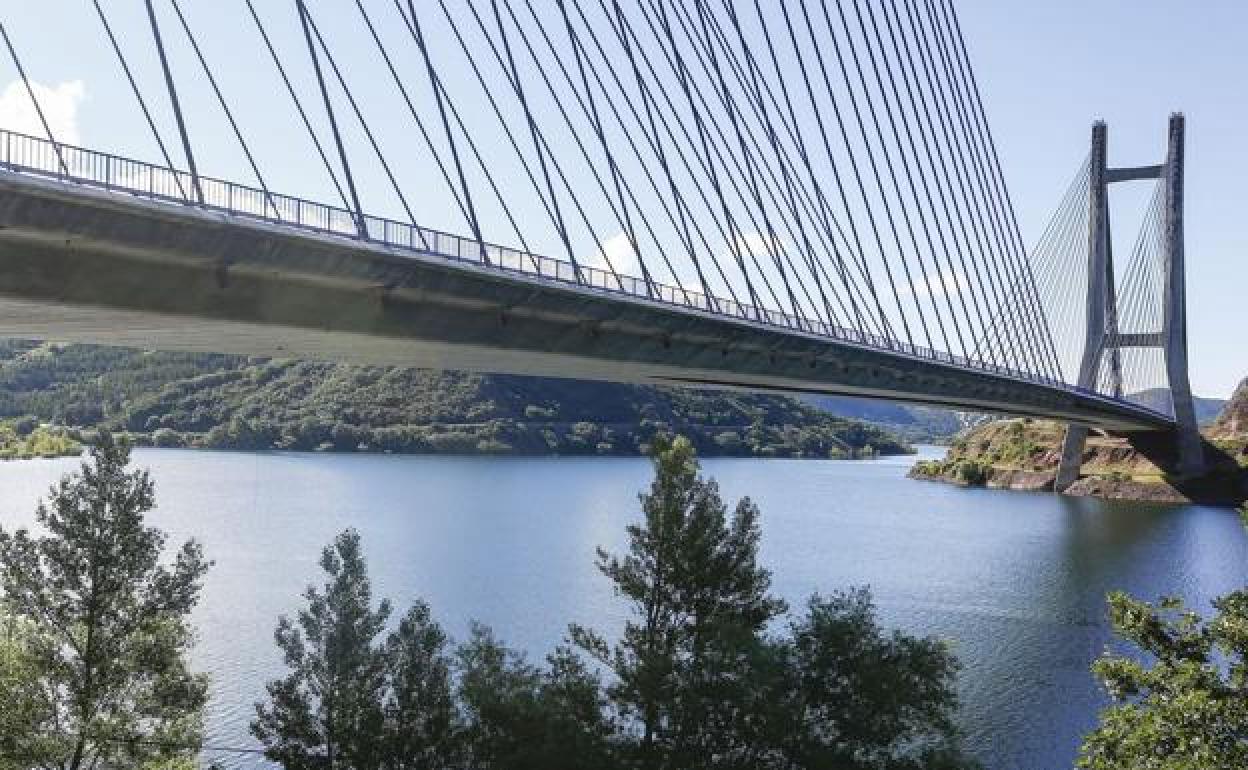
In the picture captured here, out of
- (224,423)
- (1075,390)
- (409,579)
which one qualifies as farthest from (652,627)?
(224,423)

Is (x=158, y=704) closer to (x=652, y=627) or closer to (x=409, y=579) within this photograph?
(x=652, y=627)

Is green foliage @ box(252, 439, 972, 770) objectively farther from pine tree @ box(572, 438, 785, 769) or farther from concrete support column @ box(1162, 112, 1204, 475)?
concrete support column @ box(1162, 112, 1204, 475)

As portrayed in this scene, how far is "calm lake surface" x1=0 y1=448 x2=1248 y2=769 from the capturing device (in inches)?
968

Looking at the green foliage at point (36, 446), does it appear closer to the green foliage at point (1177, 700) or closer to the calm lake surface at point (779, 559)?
the calm lake surface at point (779, 559)

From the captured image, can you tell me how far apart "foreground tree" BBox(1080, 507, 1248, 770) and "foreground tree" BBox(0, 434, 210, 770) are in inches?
444

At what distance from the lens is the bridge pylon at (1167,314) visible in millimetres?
76312

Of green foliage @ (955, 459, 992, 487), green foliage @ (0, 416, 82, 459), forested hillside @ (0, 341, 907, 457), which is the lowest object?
green foliage @ (955, 459, 992, 487)

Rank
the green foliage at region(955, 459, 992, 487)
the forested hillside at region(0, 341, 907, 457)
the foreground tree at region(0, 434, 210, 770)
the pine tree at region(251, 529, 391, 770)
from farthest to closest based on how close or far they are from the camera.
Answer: the forested hillside at region(0, 341, 907, 457) → the green foliage at region(955, 459, 992, 487) → the pine tree at region(251, 529, 391, 770) → the foreground tree at region(0, 434, 210, 770)

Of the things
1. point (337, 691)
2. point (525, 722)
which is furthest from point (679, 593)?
point (337, 691)

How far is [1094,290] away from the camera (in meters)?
77.1

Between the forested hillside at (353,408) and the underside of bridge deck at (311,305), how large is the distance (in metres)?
92.6

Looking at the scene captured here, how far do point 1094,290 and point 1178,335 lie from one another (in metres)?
6.59

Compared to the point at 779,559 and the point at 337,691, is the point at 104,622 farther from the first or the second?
the point at 779,559

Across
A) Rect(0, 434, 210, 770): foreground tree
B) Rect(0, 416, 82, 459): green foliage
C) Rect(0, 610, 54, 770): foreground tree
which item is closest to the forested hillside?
Rect(0, 416, 82, 459): green foliage
